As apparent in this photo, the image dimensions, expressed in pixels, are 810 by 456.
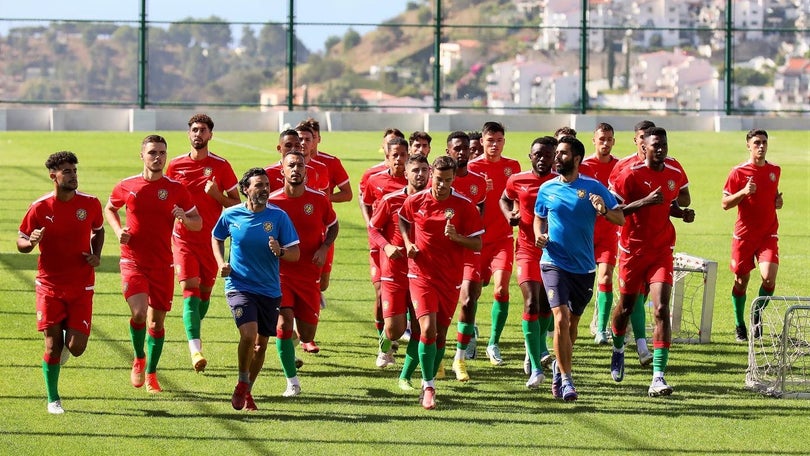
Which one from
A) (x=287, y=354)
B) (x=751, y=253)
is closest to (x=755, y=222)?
(x=751, y=253)

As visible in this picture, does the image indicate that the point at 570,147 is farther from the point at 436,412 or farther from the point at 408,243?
the point at 436,412

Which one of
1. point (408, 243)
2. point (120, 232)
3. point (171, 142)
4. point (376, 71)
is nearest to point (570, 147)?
point (408, 243)

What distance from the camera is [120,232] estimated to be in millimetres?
10727

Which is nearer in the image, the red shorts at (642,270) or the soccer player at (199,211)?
the red shorts at (642,270)

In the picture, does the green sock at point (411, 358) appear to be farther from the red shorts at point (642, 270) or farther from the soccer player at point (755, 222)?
the soccer player at point (755, 222)

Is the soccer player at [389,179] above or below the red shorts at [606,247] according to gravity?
above

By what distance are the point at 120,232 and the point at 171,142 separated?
22.4m

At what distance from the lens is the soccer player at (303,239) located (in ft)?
36.0

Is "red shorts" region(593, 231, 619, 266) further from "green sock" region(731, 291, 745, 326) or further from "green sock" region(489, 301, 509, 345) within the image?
"green sock" region(731, 291, 745, 326)

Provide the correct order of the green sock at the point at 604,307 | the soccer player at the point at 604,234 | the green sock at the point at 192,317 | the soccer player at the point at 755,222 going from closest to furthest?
the green sock at the point at 192,317, the soccer player at the point at 604,234, the green sock at the point at 604,307, the soccer player at the point at 755,222

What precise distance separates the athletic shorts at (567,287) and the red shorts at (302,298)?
1818 mm

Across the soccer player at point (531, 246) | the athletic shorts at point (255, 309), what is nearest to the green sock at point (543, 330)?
the soccer player at point (531, 246)

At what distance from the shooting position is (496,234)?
12727 mm

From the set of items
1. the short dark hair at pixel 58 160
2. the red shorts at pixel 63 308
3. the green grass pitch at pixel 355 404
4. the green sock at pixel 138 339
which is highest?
the short dark hair at pixel 58 160
